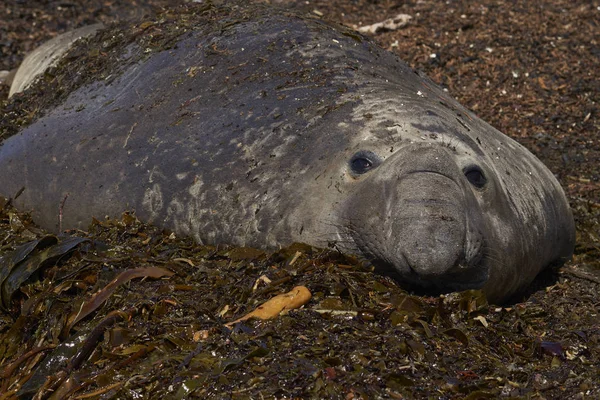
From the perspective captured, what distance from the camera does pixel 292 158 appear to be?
4.41 meters

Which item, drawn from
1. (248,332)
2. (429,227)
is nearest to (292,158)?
(429,227)

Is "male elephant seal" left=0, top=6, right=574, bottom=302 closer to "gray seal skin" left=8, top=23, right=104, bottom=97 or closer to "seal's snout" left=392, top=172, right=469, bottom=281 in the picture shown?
"seal's snout" left=392, top=172, right=469, bottom=281

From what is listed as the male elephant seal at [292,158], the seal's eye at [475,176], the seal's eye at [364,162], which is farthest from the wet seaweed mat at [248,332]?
the seal's eye at [475,176]

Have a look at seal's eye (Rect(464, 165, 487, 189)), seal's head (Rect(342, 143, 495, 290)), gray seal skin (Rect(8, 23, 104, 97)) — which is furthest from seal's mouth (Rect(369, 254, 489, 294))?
gray seal skin (Rect(8, 23, 104, 97))

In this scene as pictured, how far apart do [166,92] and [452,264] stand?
2133mm

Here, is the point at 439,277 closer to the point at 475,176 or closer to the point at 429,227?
the point at 429,227

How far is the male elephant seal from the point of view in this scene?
155 inches

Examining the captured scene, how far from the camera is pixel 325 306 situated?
3.65m

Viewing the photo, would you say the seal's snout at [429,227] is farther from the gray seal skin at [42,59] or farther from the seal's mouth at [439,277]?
the gray seal skin at [42,59]

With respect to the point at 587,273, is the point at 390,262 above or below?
above

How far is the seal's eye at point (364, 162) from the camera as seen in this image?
13.6ft

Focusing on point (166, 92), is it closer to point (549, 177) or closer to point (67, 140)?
point (67, 140)

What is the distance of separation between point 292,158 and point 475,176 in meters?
0.84

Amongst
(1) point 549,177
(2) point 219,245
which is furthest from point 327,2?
(2) point 219,245
